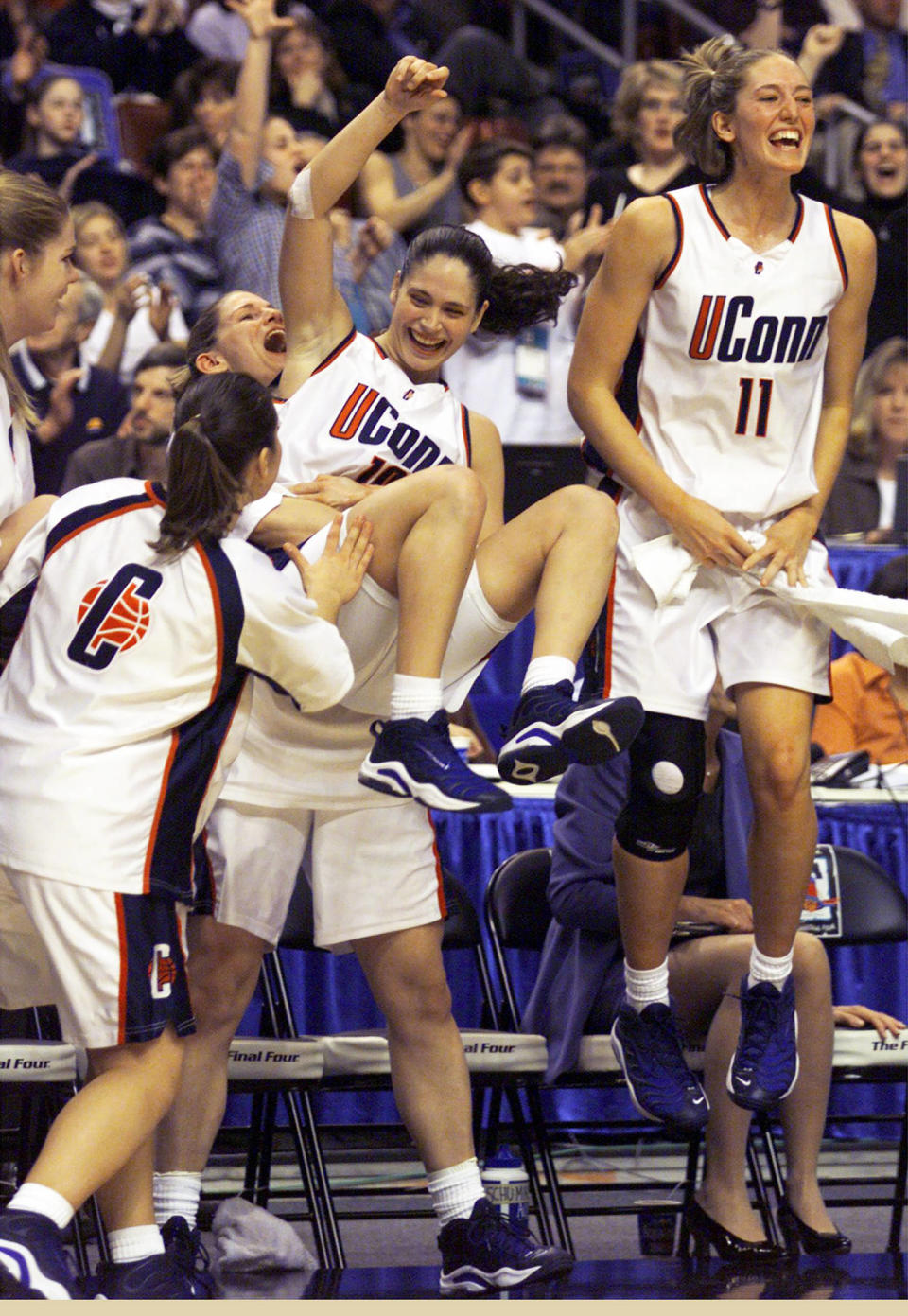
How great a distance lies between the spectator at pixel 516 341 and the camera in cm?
639

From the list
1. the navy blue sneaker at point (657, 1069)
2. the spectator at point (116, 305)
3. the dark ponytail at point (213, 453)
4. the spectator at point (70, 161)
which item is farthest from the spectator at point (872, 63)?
the dark ponytail at point (213, 453)

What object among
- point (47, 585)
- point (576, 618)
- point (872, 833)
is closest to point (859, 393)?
point (872, 833)

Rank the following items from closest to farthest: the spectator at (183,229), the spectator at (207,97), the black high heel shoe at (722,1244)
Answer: the black high heel shoe at (722,1244) → the spectator at (183,229) → the spectator at (207,97)

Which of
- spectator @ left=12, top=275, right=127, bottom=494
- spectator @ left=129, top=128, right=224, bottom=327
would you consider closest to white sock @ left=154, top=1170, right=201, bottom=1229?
spectator @ left=12, top=275, right=127, bottom=494

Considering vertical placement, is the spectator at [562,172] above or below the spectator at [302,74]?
below

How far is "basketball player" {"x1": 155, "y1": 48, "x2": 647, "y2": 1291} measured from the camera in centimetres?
316

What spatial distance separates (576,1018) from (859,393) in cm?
333

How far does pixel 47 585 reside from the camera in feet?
9.41

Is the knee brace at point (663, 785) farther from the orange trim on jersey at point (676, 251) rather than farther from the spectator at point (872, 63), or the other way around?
the spectator at point (872, 63)

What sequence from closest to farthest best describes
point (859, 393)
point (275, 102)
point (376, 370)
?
point (376, 370), point (859, 393), point (275, 102)

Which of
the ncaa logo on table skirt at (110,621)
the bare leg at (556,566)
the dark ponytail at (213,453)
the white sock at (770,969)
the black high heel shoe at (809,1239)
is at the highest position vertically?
Result: the dark ponytail at (213,453)

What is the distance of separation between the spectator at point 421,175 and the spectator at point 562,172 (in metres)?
0.37

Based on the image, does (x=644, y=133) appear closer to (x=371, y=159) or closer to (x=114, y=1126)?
(x=371, y=159)

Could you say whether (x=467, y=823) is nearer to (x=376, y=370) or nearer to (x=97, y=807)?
(x=376, y=370)
